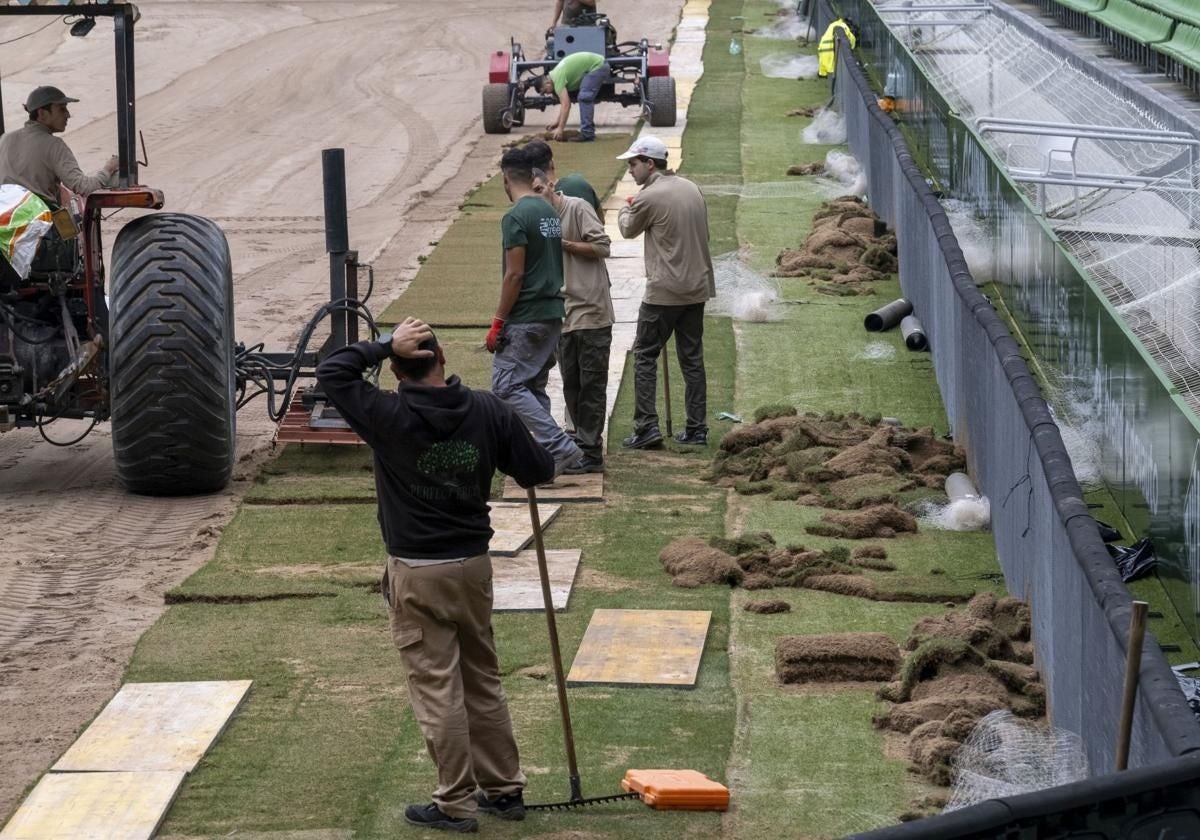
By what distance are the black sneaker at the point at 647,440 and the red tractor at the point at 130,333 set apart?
2.57 meters

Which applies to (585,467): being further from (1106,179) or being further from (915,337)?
(1106,179)

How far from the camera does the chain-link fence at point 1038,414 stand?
5934 millimetres

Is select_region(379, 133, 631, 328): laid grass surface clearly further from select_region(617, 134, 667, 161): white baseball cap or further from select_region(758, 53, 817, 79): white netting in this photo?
select_region(758, 53, 817, 79): white netting

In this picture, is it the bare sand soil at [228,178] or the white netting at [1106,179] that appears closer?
the bare sand soil at [228,178]

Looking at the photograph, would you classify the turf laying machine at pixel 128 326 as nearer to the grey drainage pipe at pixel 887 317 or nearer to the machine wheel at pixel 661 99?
the grey drainage pipe at pixel 887 317

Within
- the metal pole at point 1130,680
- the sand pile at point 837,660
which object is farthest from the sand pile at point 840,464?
the metal pole at point 1130,680

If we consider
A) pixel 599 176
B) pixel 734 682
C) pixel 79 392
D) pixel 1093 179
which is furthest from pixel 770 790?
pixel 599 176

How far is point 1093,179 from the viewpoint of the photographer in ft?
42.0

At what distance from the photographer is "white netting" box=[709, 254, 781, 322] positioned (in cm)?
1585

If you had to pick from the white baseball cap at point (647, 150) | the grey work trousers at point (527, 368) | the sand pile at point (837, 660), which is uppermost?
the white baseball cap at point (647, 150)

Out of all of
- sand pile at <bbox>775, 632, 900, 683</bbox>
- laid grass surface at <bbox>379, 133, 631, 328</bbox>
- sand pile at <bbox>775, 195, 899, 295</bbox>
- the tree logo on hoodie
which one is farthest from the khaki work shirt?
sand pile at <bbox>775, 195, 899, 295</bbox>

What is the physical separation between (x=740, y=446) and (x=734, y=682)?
156 inches

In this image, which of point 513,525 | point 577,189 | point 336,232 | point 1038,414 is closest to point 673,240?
point 577,189

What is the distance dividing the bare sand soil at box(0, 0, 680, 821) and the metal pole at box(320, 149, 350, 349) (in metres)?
1.06
